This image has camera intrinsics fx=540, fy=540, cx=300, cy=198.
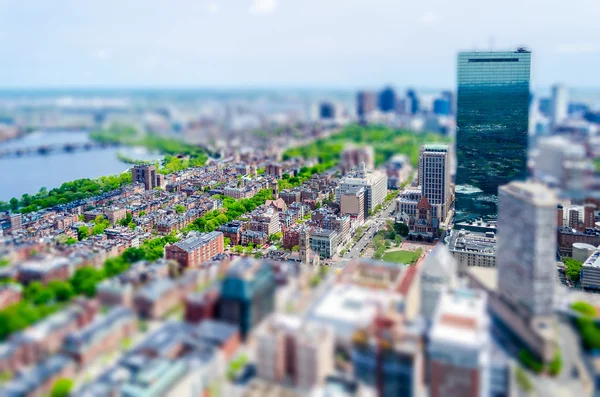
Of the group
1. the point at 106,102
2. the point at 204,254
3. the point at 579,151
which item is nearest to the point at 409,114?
the point at 106,102

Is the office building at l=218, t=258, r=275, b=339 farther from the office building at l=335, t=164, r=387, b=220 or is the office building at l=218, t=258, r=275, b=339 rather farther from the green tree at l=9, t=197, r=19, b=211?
the green tree at l=9, t=197, r=19, b=211

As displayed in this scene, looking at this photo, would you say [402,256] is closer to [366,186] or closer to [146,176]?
[366,186]

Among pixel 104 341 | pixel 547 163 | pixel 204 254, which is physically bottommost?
pixel 204 254

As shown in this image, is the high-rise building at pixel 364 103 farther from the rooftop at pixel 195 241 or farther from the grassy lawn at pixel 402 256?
the rooftop at pixel 195 241

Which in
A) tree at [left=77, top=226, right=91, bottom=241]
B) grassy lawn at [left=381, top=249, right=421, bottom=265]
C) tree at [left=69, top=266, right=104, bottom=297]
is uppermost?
tree at [left=69, top=266, right=104, bottom=297]

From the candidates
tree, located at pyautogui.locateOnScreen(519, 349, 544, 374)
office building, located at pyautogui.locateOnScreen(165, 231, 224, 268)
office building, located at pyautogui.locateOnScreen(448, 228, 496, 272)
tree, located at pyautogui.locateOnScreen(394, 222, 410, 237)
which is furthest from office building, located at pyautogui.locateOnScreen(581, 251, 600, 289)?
office building, located at pyautogui.locateOnScreen(165, 231, 224, 268)

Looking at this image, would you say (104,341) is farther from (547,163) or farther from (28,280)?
(547,163)

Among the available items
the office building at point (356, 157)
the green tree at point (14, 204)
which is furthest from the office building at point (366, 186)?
the green tree at point (14, 204)
